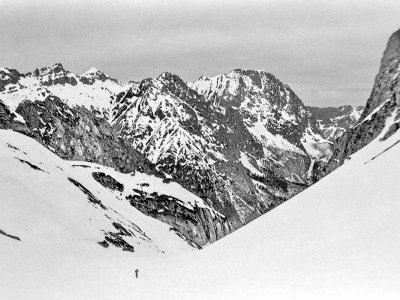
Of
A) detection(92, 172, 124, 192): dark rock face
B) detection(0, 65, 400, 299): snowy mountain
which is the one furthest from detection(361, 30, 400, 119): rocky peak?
detection(92, 172, 124, 192): dark rock face

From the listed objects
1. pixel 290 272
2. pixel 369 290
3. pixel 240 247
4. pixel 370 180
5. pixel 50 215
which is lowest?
pixel 369 290

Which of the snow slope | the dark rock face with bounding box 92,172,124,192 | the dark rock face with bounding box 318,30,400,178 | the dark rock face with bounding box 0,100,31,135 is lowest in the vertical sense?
the snow slope

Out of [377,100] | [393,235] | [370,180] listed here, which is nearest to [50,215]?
[370,180]

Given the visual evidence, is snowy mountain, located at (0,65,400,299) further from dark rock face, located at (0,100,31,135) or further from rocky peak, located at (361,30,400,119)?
dark rock face, located at (0,100,31,135)

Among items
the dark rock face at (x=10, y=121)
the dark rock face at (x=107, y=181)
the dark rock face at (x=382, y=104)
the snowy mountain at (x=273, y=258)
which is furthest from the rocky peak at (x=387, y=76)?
the dark rock face at (x=107, y=181)

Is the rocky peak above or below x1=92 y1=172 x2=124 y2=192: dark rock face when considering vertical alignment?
below

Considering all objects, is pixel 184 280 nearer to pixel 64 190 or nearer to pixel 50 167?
pixel 64 190

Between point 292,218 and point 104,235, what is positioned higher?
point 104,235
